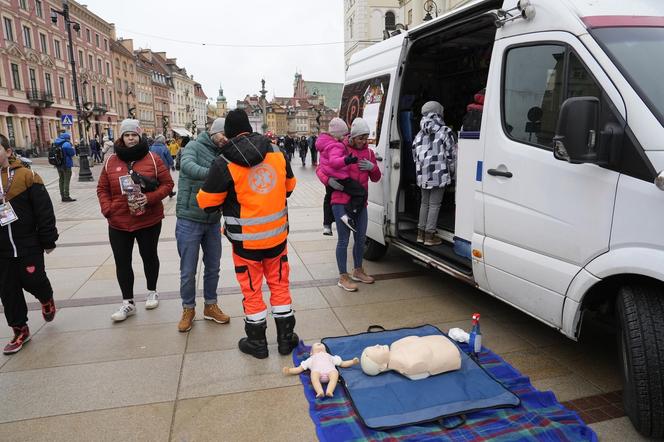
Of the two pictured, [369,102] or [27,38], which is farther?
[27,38]

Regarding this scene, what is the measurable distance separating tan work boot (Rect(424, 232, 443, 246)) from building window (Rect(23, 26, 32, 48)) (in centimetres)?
5260

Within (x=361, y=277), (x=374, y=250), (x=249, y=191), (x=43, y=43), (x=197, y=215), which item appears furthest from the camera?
(x=43, y=43)

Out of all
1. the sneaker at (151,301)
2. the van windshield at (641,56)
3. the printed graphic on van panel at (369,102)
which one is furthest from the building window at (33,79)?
the van windshield at (641,56)

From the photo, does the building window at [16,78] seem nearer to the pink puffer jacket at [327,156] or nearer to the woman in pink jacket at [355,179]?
the pink puffer jacket at [327,156]

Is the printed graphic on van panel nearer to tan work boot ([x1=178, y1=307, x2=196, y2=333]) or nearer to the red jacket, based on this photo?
the red jacket

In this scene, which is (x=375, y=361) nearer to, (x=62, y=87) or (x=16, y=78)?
(x=16, y=78)

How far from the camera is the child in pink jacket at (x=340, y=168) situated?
5129 millimetres

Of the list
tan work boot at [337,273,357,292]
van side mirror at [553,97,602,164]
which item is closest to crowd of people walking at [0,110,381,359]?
tan work boot at [337,273,357,292]

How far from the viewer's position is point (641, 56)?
2758mm

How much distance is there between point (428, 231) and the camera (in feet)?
17.3

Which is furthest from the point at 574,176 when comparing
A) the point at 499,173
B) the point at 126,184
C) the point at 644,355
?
the point at 126,184

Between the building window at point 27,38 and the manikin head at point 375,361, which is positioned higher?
the building window at point 27,38

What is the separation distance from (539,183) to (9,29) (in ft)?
173

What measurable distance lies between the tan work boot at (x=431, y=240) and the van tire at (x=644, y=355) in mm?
2538
